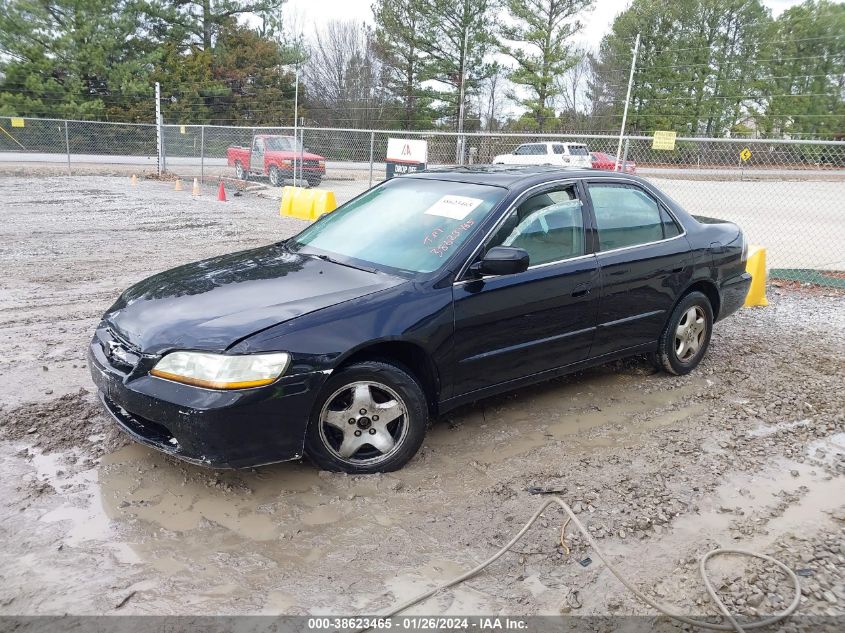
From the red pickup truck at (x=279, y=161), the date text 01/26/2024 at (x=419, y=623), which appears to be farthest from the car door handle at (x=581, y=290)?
the red pickup truck at (x=279, y=161)

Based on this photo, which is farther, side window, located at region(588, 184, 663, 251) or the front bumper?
side window, located at region(588, 184, 663, 251)

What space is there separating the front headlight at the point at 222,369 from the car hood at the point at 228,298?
6 cm

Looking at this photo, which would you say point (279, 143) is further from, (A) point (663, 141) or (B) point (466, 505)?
(B) point (466, 505)

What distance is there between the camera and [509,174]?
4637 millimetres

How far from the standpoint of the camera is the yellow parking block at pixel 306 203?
12.7 m

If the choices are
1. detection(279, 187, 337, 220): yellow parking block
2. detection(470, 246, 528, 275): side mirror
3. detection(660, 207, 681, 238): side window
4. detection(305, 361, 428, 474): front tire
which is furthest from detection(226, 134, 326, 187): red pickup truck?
detection(305, 361, 428, 474): front tire

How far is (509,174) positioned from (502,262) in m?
1.05

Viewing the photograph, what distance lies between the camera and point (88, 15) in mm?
34781

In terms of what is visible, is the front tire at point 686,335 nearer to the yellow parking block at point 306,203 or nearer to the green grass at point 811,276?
the green grass at point 811,276

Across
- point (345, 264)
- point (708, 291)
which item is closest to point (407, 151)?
point (708, 291)

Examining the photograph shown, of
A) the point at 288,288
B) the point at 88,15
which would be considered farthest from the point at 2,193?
the point at 88,15

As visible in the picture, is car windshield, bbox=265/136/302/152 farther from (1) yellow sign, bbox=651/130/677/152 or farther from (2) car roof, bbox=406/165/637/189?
(2) car roof, bbox=406/165/637/189

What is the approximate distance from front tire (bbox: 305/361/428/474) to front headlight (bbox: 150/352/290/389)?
0.97 ft

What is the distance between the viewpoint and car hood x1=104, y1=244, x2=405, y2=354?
3.33 meters
